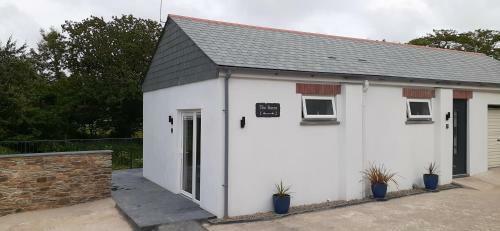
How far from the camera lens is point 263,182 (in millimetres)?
7832

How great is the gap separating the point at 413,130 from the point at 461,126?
2.35 m

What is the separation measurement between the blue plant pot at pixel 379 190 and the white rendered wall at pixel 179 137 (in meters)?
3.73

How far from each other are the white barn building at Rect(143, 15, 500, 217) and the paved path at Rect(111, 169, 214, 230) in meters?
0.30

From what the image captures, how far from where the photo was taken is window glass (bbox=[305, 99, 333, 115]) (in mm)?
8477

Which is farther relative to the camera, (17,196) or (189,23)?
(189,23)

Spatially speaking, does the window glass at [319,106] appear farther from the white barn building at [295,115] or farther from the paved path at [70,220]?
the paved path at [70,220]

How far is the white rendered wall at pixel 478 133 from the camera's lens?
448 inches

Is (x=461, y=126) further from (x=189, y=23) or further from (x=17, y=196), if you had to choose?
(x=17, y=196)

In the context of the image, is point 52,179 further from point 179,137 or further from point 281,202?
point 281,202

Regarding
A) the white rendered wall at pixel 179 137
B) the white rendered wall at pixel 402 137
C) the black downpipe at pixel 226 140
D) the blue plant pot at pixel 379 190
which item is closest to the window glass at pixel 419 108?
the white rendered wall at pixel 402 137

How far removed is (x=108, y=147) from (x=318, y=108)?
10.3 m

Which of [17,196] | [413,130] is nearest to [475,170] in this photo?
[413,130]

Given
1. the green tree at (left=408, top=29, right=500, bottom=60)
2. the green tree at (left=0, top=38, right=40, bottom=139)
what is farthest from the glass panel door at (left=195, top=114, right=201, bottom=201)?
the green tree at (left=408, top=29, right=500, bottom=60)

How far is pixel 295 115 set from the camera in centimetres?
822
